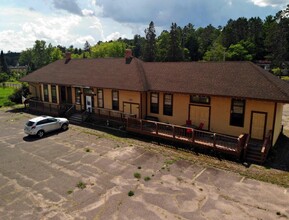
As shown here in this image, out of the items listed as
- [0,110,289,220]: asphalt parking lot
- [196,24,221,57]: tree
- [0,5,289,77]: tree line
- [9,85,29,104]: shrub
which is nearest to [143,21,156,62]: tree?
[0,5,289,77]: tree line

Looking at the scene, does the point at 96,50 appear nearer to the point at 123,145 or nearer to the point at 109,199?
the point at 123,145

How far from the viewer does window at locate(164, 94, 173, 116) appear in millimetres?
21047

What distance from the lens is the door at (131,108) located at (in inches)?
889

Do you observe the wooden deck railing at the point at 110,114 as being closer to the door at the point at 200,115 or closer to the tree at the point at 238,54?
the door at the point at 200,115

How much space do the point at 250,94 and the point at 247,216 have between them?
902 cm

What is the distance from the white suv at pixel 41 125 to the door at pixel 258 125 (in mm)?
16496

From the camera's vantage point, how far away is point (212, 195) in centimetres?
1177

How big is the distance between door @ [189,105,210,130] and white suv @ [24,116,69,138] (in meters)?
12.1

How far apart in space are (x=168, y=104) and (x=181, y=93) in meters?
Result: 2.11

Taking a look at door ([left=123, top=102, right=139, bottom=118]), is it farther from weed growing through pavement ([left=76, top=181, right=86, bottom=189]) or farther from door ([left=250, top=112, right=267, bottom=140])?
weed growing through pavement ([left=76, top=181, right=86, bottom=189])

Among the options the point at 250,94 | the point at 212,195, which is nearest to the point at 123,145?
the point at 212,195

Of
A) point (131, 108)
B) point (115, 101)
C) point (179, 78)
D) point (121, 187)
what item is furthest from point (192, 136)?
point (115, 101)

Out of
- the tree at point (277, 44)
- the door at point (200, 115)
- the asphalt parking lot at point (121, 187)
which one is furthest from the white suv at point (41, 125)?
the tree at point (277, 44)

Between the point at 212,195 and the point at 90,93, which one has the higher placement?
the point at 90,93
